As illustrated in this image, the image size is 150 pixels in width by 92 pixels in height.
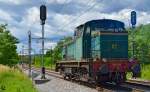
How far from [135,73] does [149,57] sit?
18.0ft

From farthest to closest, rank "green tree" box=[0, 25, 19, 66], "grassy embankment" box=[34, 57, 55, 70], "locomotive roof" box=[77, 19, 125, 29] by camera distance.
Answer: "grassy embankment" box=[34, 57, 55, 70] → "green tree" box=[0, 25, 19, 66] → "locomotive roof" box=[77, 19, 125, 29]

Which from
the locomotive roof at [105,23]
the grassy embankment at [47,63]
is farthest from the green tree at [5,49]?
the grassy embankment at [47,63]

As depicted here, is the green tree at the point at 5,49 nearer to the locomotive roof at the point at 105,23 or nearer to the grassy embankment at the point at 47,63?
the locomotive roof at the point at 105,23

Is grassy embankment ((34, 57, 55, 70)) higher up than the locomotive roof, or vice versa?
the locomotive roof

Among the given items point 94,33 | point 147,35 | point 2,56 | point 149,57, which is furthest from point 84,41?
point 147,35

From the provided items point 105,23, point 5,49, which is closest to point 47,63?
point 5,49

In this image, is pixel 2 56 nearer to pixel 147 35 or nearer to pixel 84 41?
pixel 84 41

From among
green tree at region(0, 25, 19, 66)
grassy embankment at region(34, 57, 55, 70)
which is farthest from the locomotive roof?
grassy embankment at region(34, 57, 55, 70)

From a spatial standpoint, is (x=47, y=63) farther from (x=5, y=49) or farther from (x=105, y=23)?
(x=105, y=23)

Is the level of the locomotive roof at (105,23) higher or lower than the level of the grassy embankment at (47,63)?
higher

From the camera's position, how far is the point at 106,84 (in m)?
29.8

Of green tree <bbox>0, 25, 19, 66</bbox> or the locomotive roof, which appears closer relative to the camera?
the locomotive roof

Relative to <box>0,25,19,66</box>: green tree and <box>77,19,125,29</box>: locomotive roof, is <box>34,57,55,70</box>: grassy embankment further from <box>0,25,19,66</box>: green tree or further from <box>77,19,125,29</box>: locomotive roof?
<box>77,19,125,29</box>: locomotive roof

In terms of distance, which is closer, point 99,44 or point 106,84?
point 99,44
